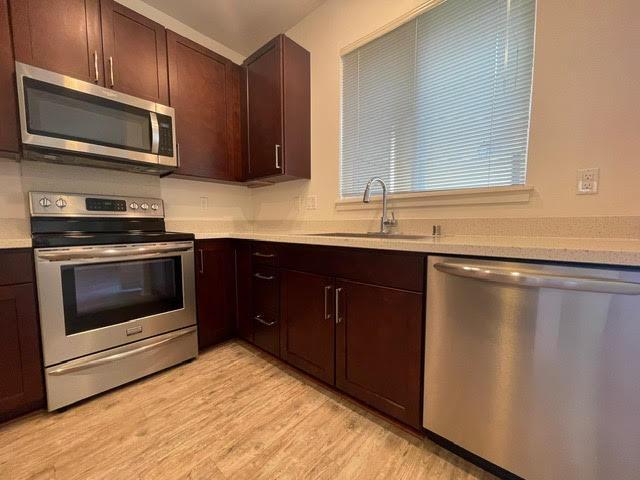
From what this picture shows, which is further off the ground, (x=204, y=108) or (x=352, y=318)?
(x=204, y=108)

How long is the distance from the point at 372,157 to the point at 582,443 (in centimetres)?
173

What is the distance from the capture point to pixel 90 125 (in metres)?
1.62

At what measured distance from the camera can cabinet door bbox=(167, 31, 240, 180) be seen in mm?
2090

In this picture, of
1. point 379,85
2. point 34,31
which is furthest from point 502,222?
point 34,31

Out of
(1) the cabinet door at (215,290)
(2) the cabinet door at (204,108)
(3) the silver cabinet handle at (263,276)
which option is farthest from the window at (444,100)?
(1) the cabinet door at (215,290)

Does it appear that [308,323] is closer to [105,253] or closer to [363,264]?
[363,264]

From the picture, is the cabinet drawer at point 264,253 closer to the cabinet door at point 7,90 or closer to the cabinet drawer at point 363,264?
the cabinet drawer at point 363,264

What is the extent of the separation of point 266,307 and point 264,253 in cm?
38

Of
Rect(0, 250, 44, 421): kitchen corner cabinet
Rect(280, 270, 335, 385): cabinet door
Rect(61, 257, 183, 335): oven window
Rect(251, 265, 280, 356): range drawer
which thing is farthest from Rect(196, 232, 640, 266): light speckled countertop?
Rect(0, 250, 44, 421): kitchen corner cabinet

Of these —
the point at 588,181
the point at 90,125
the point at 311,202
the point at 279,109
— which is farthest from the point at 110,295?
the point at 588,181

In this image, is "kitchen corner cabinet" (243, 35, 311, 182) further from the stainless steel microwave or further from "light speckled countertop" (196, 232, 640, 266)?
"light speckled countertop" (196, 232, 640, 266)

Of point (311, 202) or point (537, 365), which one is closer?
point (537, 365)

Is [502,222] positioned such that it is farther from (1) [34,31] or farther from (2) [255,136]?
(1) [34,31]

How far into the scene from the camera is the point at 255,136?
2.38 metres
